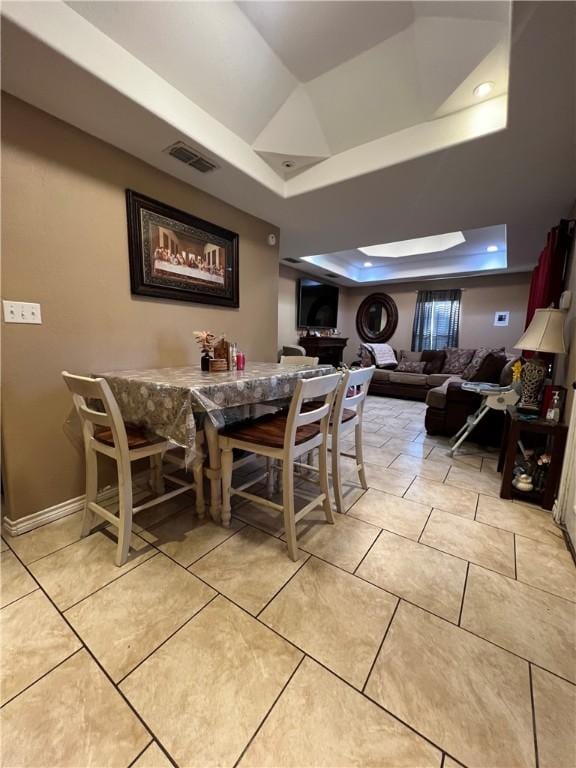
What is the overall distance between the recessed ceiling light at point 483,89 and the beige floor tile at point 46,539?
3.25 m

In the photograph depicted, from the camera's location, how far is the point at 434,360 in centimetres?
568

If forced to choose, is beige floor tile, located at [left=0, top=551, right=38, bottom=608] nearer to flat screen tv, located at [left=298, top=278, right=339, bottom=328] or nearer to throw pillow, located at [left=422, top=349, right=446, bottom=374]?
flat screen tv, located at [left=298, top=278, right=339, bottom=328]

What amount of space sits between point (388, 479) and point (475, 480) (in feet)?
2.22

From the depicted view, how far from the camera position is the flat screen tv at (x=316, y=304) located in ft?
18.6

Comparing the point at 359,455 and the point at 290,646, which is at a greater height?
the point at 359,455

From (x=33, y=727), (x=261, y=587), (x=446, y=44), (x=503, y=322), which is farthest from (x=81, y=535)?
(x=503, y=322)

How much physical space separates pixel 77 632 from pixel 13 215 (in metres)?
1.89

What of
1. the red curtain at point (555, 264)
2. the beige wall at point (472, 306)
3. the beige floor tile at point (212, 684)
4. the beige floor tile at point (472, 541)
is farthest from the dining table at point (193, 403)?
the beige wall at point (472, 306)

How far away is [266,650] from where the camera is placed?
103cm

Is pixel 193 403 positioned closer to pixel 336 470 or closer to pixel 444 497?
pixel 336 470

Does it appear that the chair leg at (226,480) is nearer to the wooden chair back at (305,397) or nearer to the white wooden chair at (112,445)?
the white wooden chair at (112,445)

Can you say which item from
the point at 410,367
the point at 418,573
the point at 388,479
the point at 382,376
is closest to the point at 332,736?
the point at 418,573

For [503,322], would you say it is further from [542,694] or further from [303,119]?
[542,694]

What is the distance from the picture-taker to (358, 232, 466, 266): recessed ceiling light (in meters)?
4.81
